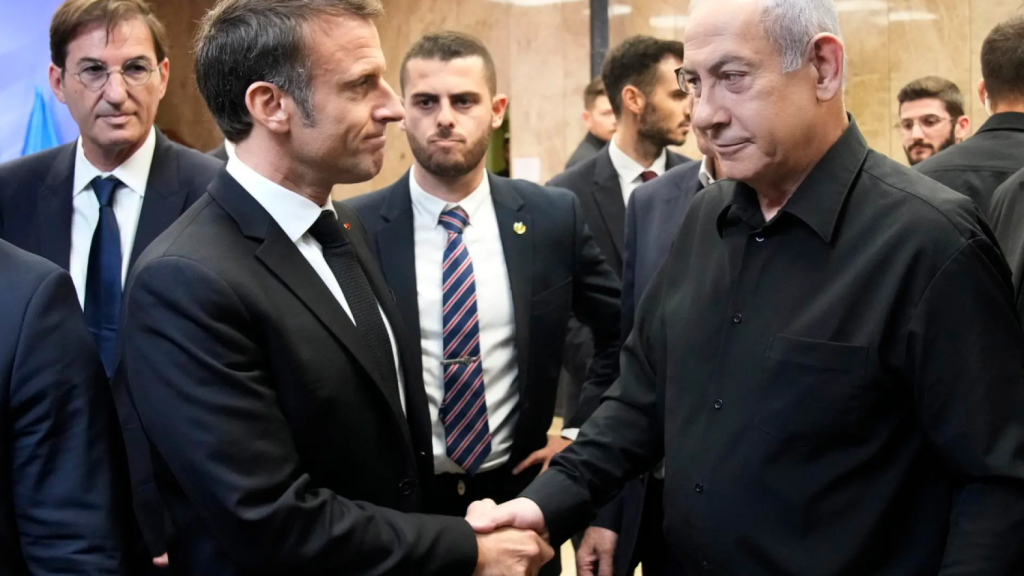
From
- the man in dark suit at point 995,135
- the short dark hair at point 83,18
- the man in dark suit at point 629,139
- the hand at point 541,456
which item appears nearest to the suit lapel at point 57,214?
the short dark hair at point 83,18

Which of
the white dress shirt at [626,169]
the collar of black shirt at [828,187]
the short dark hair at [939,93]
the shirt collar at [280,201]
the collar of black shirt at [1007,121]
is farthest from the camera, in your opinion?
the short dark hair at [939,93]

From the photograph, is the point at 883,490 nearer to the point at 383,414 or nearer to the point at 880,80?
the point at 383,414

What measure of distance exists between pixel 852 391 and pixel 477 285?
1228mm

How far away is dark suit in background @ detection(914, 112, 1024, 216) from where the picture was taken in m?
3.37

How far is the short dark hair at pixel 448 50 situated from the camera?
9.75 ft

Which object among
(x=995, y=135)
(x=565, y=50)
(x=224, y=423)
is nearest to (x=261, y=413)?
(x=224, y=423)

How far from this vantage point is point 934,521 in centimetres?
171

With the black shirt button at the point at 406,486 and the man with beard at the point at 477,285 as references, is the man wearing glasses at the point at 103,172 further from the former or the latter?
the black shirt button at the point at 406,486

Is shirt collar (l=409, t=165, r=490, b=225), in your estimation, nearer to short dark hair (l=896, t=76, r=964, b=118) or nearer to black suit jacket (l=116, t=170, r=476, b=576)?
black suit jacket (l=116, t=170, r=476, b=576)

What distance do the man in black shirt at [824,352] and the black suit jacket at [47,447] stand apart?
1.01m

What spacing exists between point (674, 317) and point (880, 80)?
6.33 metres

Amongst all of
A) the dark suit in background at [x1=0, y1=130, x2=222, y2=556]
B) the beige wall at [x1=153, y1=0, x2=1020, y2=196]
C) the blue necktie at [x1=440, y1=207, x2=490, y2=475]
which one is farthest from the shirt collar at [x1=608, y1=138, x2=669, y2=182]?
the beige wall at [x1=153, y1=0, x2=1020, y2=196]

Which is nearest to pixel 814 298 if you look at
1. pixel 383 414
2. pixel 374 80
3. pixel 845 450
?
pixel 845 450

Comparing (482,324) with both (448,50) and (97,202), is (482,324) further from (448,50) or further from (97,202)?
(97,202)
